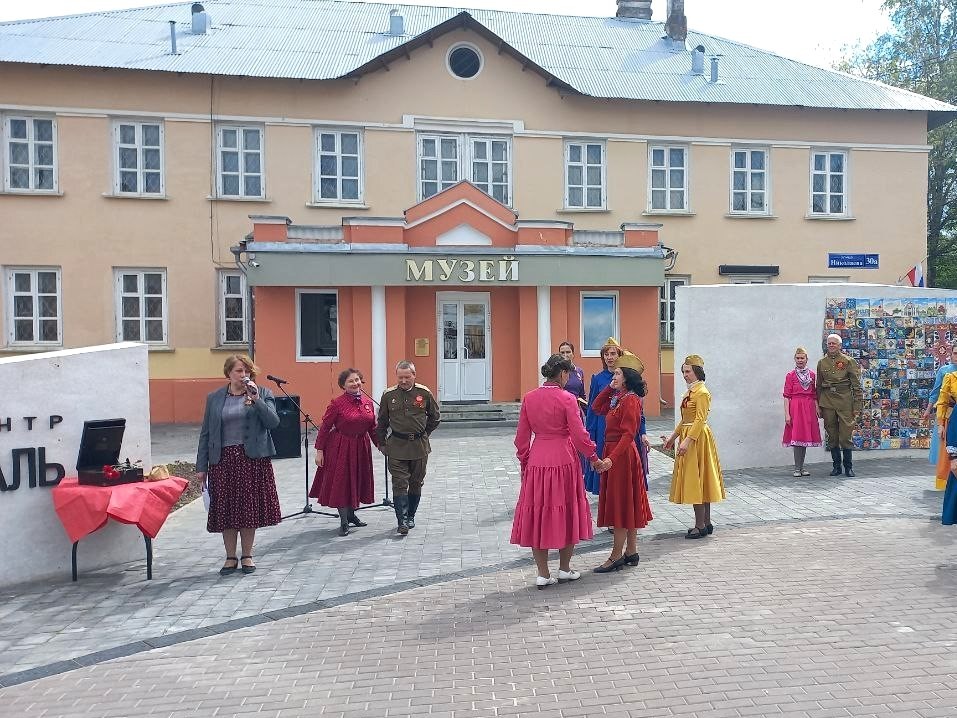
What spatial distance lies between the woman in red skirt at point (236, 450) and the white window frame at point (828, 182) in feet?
63.8

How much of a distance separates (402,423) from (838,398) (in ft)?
20.4

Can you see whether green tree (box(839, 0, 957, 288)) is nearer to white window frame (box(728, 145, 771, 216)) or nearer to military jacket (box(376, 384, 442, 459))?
white window frame (box(728, 145, 771, 216))

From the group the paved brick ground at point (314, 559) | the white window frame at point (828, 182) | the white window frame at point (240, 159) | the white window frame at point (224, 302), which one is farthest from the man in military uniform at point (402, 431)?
the white window frame at point (828, 182)

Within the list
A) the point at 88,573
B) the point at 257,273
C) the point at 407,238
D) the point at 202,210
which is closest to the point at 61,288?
the point at 202,210

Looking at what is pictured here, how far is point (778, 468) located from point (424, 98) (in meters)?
13.2

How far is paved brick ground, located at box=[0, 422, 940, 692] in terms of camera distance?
5.81 metres

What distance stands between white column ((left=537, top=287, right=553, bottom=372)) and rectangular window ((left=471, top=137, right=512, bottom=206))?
3.70 metres

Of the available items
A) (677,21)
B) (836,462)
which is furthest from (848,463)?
(677,21)

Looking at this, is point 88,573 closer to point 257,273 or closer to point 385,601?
point 385,601

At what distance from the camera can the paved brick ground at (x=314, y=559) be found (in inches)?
229

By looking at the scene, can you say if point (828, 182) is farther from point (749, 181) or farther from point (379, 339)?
point (379, 339)

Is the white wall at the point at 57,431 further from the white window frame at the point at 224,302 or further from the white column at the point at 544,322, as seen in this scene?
the white window frame at the point at 224,302

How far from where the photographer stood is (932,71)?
2911cm

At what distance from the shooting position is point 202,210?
1994 centimetres
